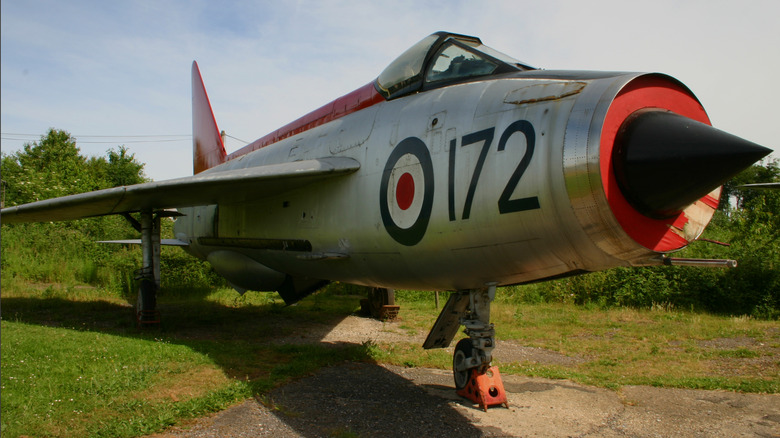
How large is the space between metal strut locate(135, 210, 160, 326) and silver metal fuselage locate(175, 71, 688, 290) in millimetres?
3769

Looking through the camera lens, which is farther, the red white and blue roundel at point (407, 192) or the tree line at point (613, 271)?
the tree line at point (613, 271)

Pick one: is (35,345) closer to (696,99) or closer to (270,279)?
(270,279)

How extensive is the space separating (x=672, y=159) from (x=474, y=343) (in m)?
2.41

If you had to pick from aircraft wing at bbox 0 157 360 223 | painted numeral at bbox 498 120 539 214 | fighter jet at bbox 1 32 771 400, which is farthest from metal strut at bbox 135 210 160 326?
painted numeral at bbox 498 120 539 214

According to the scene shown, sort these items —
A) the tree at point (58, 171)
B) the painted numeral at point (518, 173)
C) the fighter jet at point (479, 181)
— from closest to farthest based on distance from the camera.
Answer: the fighter jet at point (479, 181)
the painted numeral at point (518, 173)
the tree at point (58, 171)

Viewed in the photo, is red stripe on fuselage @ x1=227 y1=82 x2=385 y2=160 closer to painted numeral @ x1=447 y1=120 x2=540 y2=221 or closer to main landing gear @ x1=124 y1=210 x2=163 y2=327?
painted numeral @ x1=447 y1=120 x2=540 y2=221

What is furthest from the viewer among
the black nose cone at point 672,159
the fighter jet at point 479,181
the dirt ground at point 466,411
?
the dirt ground at point 466,411

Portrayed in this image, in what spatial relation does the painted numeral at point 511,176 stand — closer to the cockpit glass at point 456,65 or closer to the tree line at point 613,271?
the cockpit glass at point 456,65

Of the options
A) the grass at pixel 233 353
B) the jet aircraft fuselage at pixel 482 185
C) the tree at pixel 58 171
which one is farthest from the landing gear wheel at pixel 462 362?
the tree at pixel 58 171

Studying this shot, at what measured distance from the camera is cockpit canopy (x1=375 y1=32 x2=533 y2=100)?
481 centimetres

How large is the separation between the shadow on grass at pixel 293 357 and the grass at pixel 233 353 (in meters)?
0.04

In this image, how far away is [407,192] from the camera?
459 centimetres

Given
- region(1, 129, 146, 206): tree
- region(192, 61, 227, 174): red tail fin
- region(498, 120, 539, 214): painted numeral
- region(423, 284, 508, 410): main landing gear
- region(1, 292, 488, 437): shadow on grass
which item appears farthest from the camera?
region(1, 129, 146, 206): tree

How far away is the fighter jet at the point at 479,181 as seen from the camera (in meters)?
3.28
